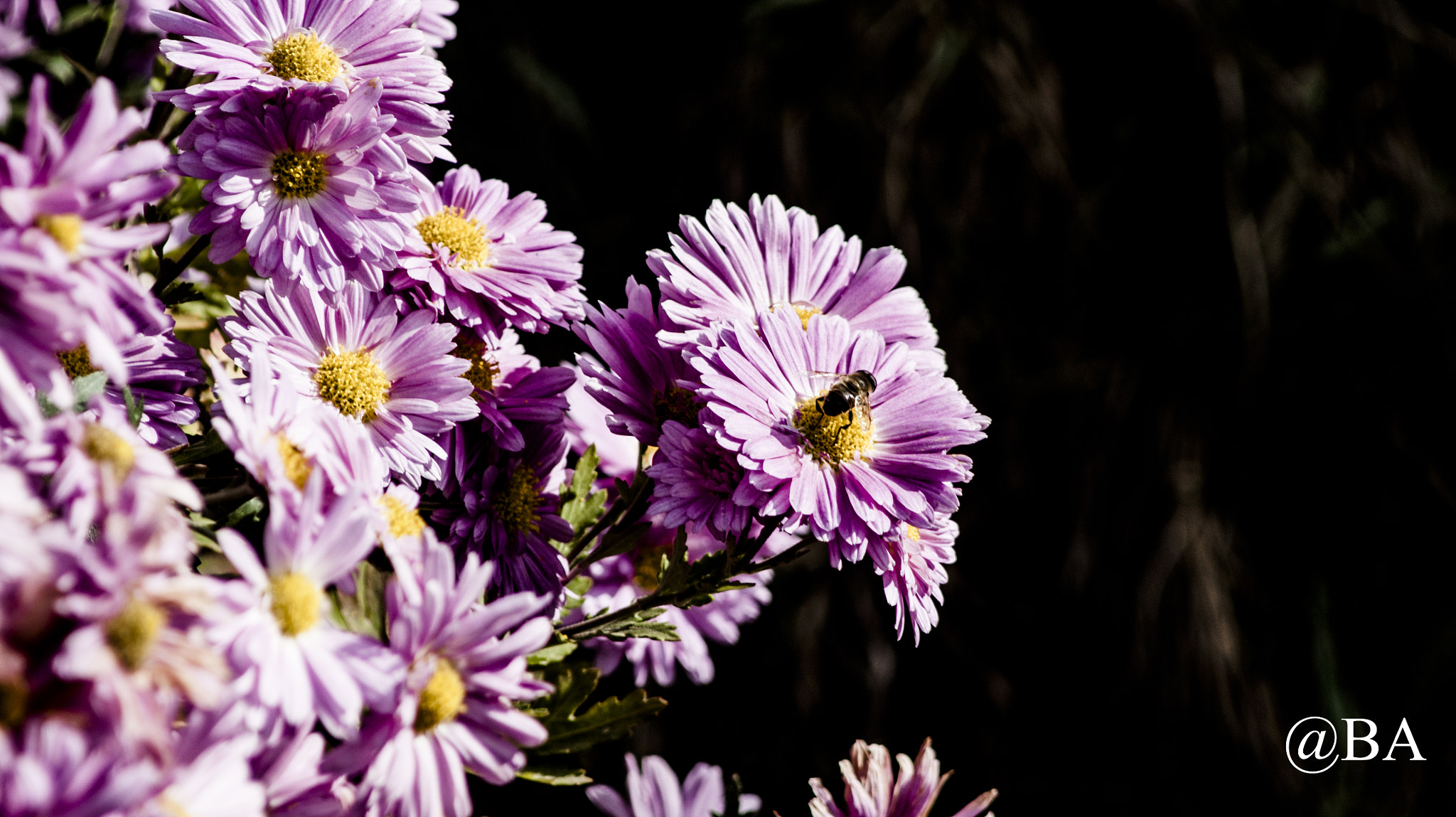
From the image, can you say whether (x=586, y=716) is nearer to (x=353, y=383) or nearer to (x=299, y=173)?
(x=353, y=383)

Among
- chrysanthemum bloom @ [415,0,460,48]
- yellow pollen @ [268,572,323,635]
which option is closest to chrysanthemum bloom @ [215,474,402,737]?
yellow pollen @ [268,572,323,635]

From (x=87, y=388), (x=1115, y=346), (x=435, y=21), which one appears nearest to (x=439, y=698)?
(x=87, y=388)

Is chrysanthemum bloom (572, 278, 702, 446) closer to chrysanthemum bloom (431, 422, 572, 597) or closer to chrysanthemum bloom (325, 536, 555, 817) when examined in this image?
chrysanthemum bloom (431, 422, 572, 597)

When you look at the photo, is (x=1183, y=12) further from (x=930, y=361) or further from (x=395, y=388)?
(x=395, y=388)

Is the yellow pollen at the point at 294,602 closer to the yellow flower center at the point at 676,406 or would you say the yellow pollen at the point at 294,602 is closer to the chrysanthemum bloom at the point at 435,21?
the yellow flower center at the point at 676,406

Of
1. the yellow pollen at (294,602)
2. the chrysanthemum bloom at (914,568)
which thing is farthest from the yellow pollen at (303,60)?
the chrysanthemum bloom at (914,568)
